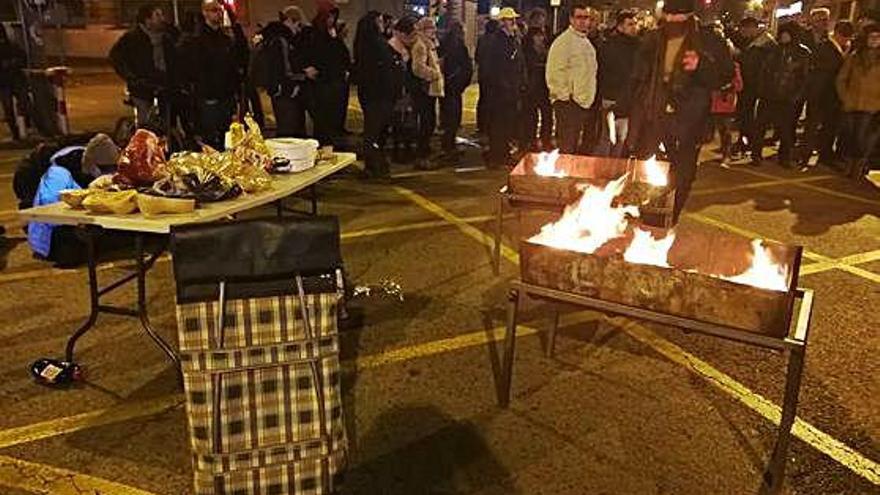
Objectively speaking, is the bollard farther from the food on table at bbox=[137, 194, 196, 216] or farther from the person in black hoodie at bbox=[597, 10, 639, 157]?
the food on table at bbox=[137, 194, 196, 216]

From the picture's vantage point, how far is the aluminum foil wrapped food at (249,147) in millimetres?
4590

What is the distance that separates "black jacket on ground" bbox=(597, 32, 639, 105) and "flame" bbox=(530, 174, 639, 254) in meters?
5.04

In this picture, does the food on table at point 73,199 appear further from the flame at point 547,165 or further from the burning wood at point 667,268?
the flame at point 547,165

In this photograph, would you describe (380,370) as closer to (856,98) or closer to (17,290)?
(17,290)

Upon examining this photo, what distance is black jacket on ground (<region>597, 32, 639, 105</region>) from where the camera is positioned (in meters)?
9.05

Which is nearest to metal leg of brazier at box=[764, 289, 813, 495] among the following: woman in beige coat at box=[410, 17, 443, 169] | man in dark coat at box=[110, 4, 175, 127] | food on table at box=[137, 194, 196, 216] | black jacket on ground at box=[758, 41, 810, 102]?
food on table at box=[137, 194, 196, 216]

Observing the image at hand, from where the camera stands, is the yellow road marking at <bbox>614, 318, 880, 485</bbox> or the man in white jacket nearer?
the yellow road marking at <bbox>614, 318, 880, 485</bbox>

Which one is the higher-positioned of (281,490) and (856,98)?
(856,98)

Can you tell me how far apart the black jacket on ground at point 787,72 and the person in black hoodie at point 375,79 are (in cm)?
511

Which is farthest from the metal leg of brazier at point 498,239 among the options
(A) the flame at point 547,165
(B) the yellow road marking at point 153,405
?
(B) the yellow road marking at point 153,405

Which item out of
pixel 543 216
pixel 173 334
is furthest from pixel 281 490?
pixel 543 216

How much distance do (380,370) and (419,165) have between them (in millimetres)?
5716

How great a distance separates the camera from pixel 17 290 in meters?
5.47

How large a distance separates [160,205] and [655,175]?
10.8 feet
